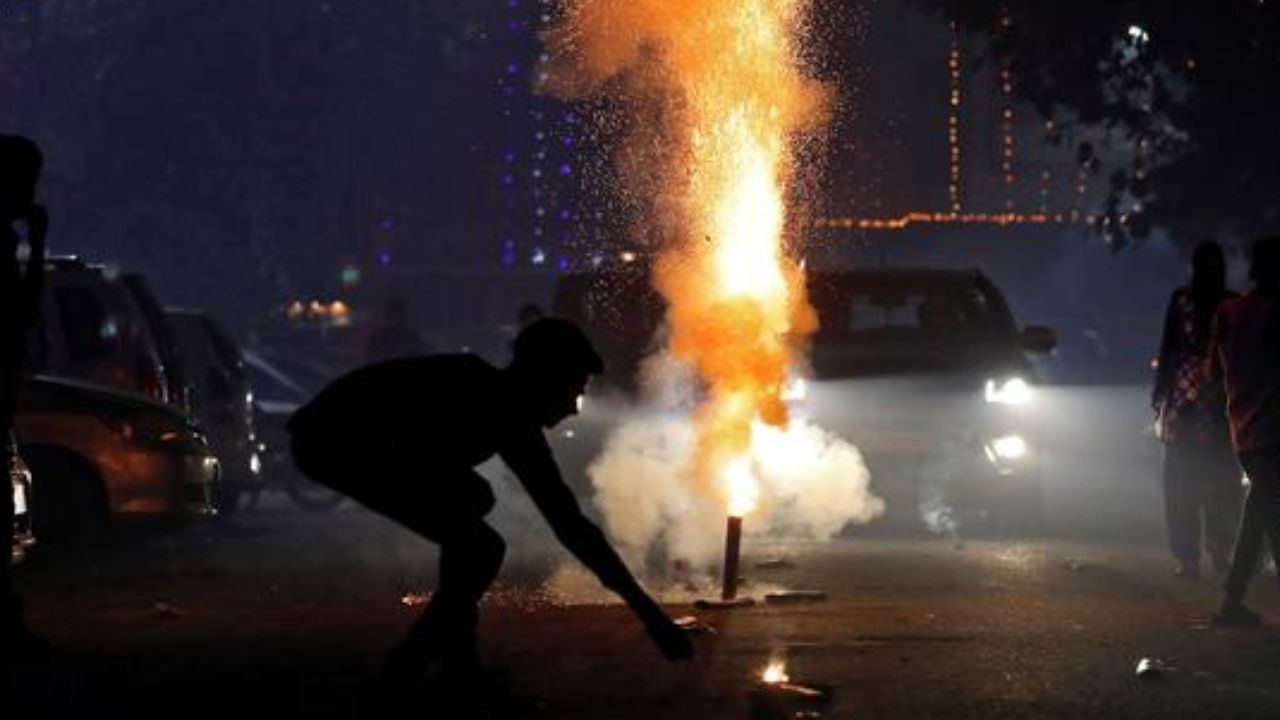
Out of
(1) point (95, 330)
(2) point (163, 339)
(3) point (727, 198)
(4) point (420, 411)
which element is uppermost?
(3) point (727, 198)

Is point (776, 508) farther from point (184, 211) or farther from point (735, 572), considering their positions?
point (184, 211)

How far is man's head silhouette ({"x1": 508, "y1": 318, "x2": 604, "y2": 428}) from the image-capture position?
8422mm

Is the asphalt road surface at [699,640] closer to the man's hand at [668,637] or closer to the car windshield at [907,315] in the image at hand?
the man's hand at [668,637]

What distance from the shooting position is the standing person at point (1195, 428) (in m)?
14.4

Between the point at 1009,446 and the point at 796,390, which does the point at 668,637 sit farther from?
the point at 1009,446

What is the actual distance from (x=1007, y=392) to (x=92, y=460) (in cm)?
610

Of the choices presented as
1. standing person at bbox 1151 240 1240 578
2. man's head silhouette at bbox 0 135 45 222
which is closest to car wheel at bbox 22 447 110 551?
man's head silhouette at bbox 0 135 45 222

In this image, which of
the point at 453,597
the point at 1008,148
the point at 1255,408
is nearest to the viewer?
the point at 453,597

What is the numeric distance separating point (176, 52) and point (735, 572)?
2846 centimetres

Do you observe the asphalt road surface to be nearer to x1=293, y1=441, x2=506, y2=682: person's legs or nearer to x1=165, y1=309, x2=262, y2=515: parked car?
x1=293, y1=441, x2=506, y2=682: person's legs

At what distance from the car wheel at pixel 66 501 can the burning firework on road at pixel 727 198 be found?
12.1 feet

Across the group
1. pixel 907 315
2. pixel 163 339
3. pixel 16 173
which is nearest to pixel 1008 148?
pixel 907 315

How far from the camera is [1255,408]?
12.0 meters

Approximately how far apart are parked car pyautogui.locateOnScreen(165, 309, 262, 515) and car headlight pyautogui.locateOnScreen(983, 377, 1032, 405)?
642cm
